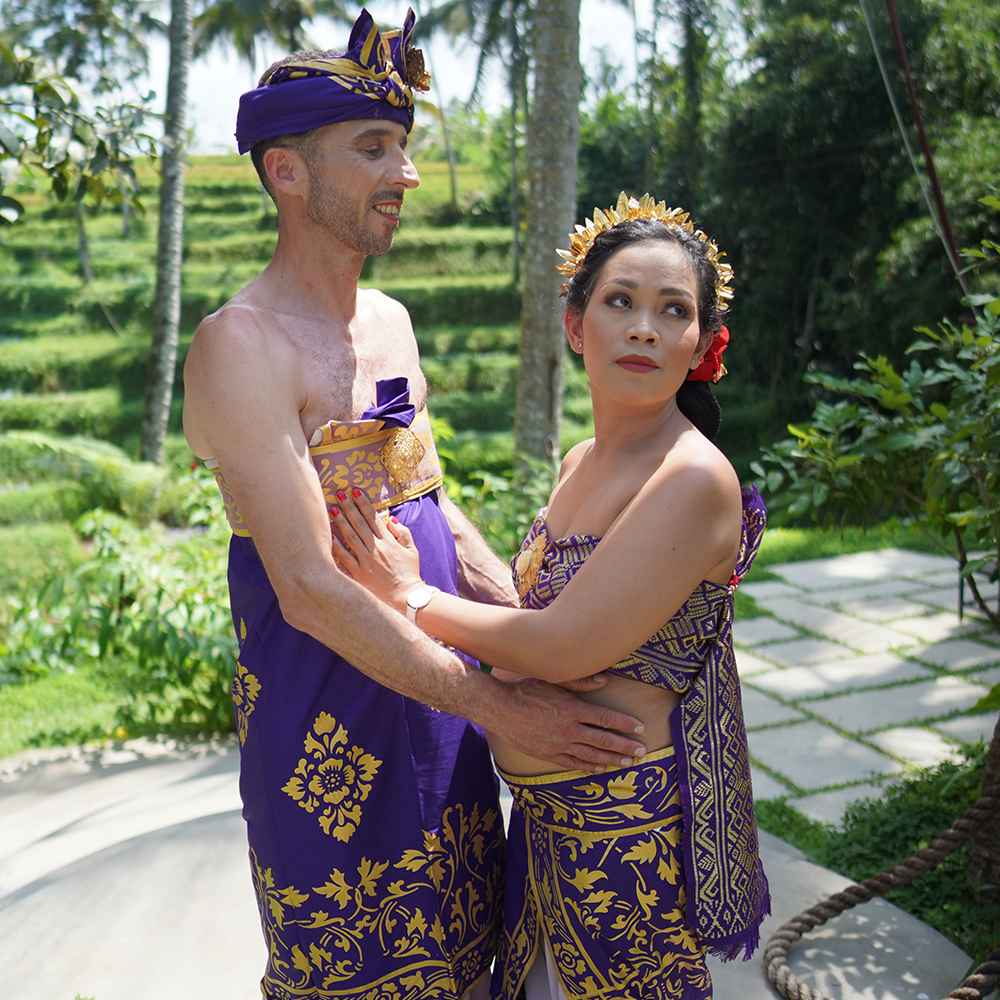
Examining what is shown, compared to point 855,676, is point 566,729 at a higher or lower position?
higher

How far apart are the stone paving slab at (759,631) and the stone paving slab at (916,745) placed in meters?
1.09

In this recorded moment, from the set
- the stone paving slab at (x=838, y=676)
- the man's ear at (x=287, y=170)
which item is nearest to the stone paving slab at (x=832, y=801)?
the stone paving slab at (x=838, y=676)

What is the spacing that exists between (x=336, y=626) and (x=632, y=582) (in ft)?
1.50

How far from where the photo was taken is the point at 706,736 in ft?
5.46

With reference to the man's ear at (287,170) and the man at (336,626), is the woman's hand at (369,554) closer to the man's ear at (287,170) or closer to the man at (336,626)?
the man at (336,626)

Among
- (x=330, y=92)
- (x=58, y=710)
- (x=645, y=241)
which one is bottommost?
(x=58, y=710)

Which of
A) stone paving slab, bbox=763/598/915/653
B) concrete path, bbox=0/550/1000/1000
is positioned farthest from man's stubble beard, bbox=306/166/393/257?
stone paving slab, bbox=763/598/915/653

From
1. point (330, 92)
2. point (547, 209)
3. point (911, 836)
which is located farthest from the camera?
point (547, 209)

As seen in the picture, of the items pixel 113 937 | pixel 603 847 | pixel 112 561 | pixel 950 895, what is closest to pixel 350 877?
pixel 603 847

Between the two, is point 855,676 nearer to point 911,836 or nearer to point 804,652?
point 804,652

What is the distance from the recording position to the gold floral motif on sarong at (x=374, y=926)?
1787mm

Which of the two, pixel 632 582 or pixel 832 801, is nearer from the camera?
pixel 632 582

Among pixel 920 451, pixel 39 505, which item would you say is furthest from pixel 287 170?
pixel 39 505

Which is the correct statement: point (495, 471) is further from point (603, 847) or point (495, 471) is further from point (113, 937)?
point (603, 847)
